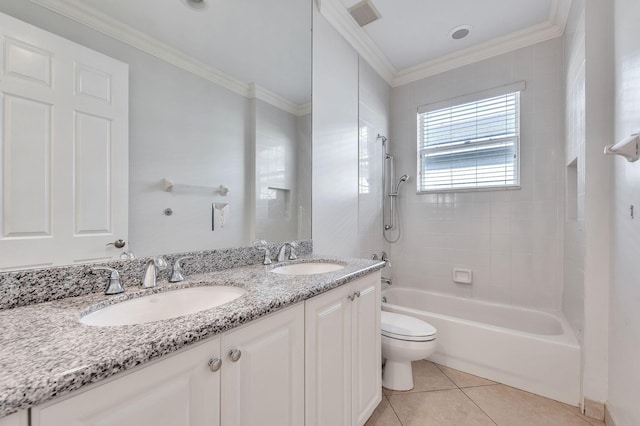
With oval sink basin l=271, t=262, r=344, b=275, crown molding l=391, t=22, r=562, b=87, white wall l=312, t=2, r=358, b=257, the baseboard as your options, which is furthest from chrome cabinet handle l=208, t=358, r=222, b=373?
crown molding l=391, t=22, r=562, b=87

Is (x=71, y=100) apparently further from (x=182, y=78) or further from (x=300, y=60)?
(x=300, y=60)

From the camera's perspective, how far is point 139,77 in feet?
3.54

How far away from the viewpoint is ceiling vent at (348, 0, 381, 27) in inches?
80.9

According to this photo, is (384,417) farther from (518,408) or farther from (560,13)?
(560,13)

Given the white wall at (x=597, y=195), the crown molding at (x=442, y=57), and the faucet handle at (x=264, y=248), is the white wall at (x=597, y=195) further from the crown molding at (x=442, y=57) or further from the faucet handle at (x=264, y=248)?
the faucet handle at (x=264, y=248)

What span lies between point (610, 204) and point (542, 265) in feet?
3.31

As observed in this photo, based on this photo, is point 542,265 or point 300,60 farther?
point 542,265

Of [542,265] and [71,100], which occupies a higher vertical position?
[71,100]

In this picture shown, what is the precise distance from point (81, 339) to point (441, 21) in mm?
2821

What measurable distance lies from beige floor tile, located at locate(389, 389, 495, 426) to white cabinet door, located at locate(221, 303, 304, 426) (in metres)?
0.95

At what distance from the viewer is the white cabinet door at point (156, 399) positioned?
19.2 inches

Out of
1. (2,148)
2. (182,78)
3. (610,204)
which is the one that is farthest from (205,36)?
(610,204)

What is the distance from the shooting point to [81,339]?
0.59 meters

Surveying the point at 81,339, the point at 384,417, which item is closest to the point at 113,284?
the point at 81,339
